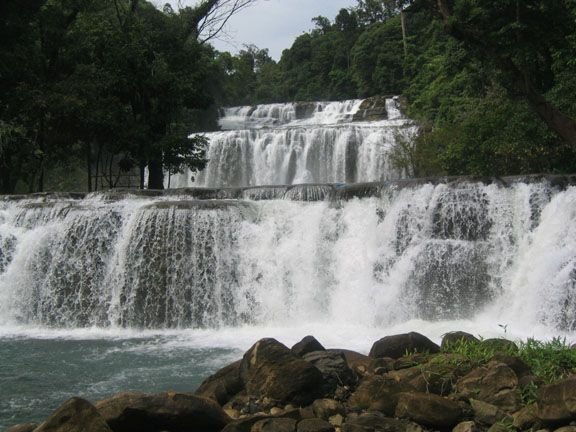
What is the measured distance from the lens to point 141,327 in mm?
11586

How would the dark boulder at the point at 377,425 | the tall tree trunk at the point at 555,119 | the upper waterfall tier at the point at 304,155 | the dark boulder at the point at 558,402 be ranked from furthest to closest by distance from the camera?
the upper waterfall tier at the point at 304,155 < the tall tree trunk at the point at 555,119 < the dark boulder at the point at 377,425 < the dark boulder at the point at 558,402

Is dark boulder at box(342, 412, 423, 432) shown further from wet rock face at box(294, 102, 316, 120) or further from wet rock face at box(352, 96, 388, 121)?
wet rock face at box(294, 102, 316, 120)

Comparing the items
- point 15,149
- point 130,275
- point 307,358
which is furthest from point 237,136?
point 307,358

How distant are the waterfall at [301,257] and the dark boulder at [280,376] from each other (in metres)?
5.76

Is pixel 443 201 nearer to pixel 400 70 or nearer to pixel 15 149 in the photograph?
pixel 15 149

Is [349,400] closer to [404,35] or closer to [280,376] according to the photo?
[280,376]

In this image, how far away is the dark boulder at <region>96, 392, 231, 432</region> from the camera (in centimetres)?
461

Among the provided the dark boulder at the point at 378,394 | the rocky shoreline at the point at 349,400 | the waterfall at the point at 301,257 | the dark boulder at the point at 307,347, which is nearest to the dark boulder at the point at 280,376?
the rocky shoreline at the point at 349,400

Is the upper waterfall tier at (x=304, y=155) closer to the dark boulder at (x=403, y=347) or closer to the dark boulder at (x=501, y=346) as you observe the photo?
the dark boulder at (x=403, y=347)

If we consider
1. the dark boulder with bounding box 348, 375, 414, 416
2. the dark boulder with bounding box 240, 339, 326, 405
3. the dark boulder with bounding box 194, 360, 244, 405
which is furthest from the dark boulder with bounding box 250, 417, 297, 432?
the dark boulder with bounding box 194, 360, 244, 405

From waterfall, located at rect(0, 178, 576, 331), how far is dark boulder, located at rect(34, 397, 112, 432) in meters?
7.06

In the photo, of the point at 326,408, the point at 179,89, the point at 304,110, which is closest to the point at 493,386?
the point at 326,408

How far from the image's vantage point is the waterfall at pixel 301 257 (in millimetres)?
10703

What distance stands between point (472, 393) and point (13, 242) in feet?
37.6
